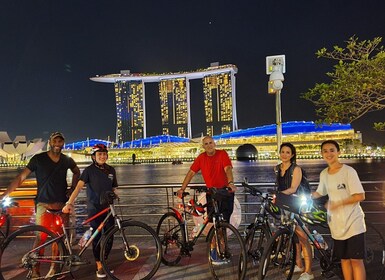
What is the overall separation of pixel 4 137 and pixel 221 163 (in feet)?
399

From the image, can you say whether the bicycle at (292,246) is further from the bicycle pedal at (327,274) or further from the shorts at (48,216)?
the shorts at (48,216)

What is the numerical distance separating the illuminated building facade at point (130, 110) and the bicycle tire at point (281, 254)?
15851cm

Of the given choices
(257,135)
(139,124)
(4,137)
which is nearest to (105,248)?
(257,135)

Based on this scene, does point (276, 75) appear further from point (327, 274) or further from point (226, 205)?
point (327, 274)

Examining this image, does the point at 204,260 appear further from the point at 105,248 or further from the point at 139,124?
the point at 139,124

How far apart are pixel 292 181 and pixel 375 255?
177 centimetres

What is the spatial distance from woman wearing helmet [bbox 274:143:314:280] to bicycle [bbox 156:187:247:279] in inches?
26.8

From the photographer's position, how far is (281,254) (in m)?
3.76

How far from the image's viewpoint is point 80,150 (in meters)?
122

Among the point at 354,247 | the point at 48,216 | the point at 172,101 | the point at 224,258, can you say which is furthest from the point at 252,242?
the point at 172,101

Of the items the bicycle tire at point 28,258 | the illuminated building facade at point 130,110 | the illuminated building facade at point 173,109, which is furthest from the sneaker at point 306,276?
the illuminated building facade at point 173,109

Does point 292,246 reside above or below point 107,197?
below

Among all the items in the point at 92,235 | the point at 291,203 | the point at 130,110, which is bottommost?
the point at 92,235

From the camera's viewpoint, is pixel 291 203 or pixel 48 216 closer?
pixel 291 203
